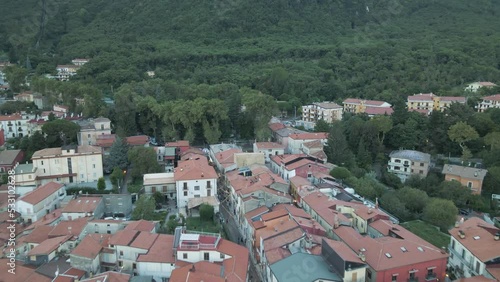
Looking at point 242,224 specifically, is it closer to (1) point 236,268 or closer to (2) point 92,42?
(1) point 236,268

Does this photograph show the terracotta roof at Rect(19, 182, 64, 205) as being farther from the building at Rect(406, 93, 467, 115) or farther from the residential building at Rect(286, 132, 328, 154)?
the building at Rect(406, 93, 467, 115)

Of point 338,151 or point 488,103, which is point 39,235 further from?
point 488,103

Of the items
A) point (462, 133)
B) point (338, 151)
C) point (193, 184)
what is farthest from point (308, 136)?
point (193, 184)

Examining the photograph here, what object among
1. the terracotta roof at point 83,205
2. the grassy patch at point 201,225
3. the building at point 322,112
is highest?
the building at point 322,112

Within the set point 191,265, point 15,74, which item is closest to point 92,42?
point 15,74

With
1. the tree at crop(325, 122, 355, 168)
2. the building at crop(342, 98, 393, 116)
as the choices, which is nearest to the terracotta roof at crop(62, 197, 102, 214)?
the tree at crop(325, 122, 355, 168)

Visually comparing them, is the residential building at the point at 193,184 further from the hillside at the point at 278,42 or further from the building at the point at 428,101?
the building at the point at 428,101

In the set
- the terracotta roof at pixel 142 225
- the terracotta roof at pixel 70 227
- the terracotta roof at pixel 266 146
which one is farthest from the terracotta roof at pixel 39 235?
the terracotta roof at pixel 266 146
